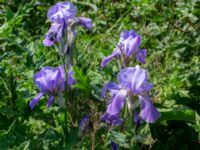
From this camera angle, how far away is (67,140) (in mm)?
1824

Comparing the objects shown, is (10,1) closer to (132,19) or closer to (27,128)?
(132,19)

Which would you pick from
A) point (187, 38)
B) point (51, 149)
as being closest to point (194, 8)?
point (187, 38)

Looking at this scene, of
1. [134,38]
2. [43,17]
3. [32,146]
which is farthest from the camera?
[43,17]

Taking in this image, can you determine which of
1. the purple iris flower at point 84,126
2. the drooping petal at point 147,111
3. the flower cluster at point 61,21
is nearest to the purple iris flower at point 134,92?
the drooping petal at point 147,111

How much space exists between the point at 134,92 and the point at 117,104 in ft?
0.21

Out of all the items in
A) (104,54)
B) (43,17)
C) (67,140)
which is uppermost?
(104,54)

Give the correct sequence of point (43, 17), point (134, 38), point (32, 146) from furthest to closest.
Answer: point (43, 17)
point (134, 38)
point (32, 146)

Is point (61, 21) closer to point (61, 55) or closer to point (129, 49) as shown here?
point (61, 55)

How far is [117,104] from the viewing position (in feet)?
5.39

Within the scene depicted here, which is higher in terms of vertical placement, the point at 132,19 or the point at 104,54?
the point at 104,54

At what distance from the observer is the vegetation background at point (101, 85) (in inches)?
72.5

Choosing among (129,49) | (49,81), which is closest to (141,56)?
(129,49)

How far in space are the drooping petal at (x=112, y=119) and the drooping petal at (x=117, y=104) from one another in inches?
2.5

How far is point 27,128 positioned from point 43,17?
2.16 m
